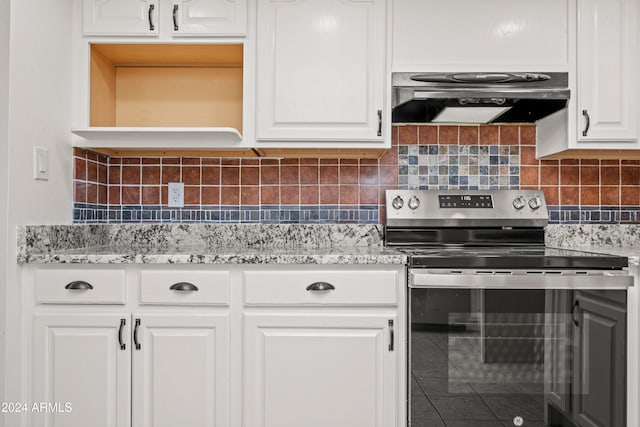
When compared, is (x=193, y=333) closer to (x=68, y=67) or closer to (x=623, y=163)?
(x=68, y=67)

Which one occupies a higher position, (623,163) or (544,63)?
(544,63)

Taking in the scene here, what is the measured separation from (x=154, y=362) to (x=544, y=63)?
2.03 m

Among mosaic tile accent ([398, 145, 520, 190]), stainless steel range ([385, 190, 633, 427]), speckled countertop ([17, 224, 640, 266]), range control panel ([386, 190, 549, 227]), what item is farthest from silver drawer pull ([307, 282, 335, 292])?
mosaic tile accent ([398, 145, 520, 190])

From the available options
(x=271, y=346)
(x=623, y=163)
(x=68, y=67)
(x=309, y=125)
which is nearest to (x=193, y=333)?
(x=271, y=346)

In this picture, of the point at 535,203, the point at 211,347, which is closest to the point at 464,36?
the point at 535,203

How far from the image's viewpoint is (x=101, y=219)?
2.25m

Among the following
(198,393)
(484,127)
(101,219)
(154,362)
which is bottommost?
(198,393)

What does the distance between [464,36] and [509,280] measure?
108 cm

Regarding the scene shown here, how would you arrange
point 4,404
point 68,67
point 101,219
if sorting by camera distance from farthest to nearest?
point 101,219
point 68,67
point 4,404

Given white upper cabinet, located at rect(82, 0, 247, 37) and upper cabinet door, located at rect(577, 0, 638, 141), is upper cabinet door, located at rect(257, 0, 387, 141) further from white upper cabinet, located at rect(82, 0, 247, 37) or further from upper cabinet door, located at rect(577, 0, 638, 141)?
upper cabinet door, located at rect(577, 0, 638, 141)

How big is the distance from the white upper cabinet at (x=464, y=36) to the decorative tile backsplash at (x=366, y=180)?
0.40 metres

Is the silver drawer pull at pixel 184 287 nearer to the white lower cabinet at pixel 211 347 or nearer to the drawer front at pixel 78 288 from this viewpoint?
the white lower cabinet at pixel 211 347

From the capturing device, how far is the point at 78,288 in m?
1.67

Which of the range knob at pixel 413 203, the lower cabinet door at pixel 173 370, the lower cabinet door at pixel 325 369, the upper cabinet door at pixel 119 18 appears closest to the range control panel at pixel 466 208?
the range knob at pixel 413 203
